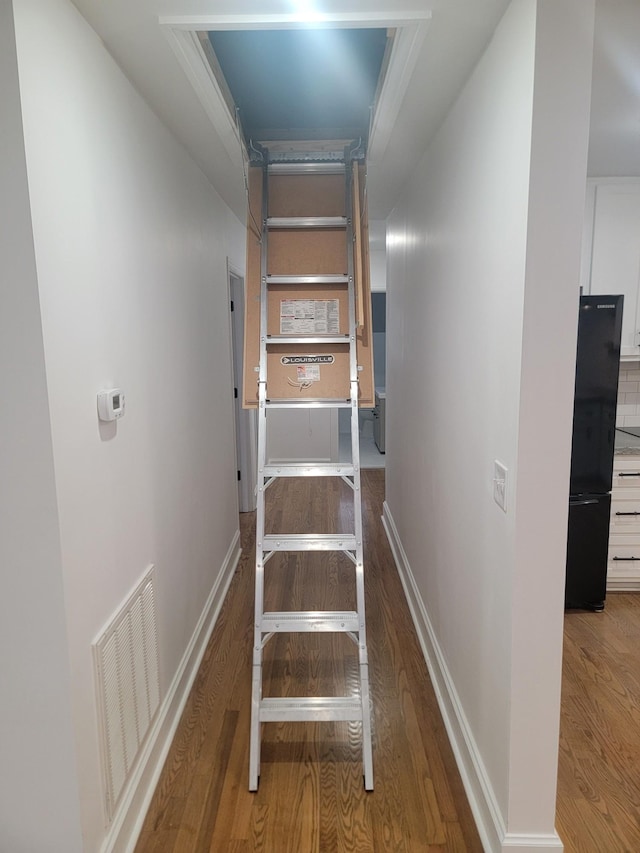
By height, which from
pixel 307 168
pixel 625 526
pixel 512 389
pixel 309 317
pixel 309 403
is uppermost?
pixel 307 168

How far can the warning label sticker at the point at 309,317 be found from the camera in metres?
2.46

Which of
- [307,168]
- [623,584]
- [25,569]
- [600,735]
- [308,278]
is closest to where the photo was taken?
[25,569]

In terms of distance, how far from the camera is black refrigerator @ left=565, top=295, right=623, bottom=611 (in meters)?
2.77

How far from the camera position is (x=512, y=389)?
147 cm

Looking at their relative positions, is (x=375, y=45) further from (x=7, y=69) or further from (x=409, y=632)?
(x=409, y=632)

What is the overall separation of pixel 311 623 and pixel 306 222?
A: 178cm

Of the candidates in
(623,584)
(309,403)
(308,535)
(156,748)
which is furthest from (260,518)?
(623,584)

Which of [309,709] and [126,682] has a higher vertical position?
[126,682]

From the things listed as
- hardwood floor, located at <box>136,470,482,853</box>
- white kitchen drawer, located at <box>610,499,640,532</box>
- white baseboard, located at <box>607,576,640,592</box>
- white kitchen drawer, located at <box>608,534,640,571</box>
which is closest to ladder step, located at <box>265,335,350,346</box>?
hardwood floor, located at <box>136,470,482,853</box>

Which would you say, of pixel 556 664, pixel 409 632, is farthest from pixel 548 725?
pixel 409 632

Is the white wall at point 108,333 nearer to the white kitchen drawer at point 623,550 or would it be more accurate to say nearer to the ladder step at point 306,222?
the ladder step at point 306,222

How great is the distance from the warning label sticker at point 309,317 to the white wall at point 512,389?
1.67ft

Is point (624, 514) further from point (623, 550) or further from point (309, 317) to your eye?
point (309, 317)

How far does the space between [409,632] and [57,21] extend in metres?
2.86
